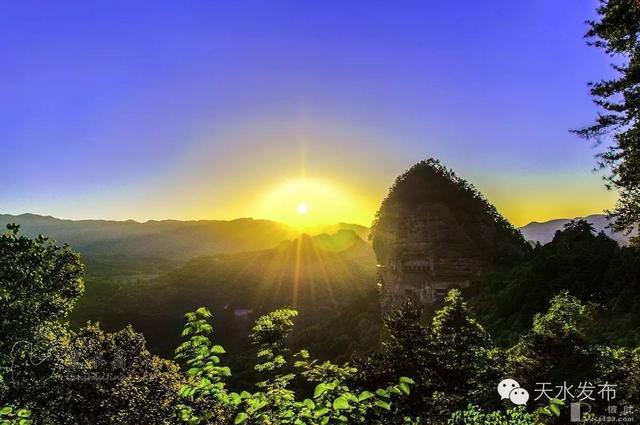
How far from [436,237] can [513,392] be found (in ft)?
126

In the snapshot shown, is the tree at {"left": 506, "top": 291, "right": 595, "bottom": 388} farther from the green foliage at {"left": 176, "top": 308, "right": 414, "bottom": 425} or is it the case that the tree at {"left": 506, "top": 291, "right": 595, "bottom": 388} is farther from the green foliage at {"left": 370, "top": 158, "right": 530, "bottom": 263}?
the green foliage at {"left": 370, "top": 158, "right": 530, "bottom": 263}

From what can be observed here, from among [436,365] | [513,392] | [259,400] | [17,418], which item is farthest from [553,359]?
[17,418]

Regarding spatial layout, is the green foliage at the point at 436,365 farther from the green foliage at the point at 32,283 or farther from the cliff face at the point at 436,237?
the cliff face at the point at 436,237

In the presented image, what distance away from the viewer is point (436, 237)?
50469 millimetres

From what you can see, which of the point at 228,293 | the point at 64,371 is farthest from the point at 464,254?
the point at 228,293

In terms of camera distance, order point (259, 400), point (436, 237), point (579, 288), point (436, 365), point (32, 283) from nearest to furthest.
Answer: point (259, 400), point (436, 365), point (32, 283), point (579, 288), point (436, 237)

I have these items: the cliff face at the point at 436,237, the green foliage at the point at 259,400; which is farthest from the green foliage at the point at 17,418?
the cliff face at the point at 436,237

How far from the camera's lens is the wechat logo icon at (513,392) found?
12.6 m

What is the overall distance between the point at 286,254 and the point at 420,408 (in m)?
181

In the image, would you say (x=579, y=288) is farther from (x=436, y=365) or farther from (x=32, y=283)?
(x=32, y=283)

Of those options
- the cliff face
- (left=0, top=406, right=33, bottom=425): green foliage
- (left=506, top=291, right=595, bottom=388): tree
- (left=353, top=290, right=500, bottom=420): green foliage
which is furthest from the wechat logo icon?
the cliff face

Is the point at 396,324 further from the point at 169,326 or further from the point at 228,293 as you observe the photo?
the point at 228,293

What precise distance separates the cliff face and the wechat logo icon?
117 ft

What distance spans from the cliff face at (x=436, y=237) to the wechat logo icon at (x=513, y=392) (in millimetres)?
35643
